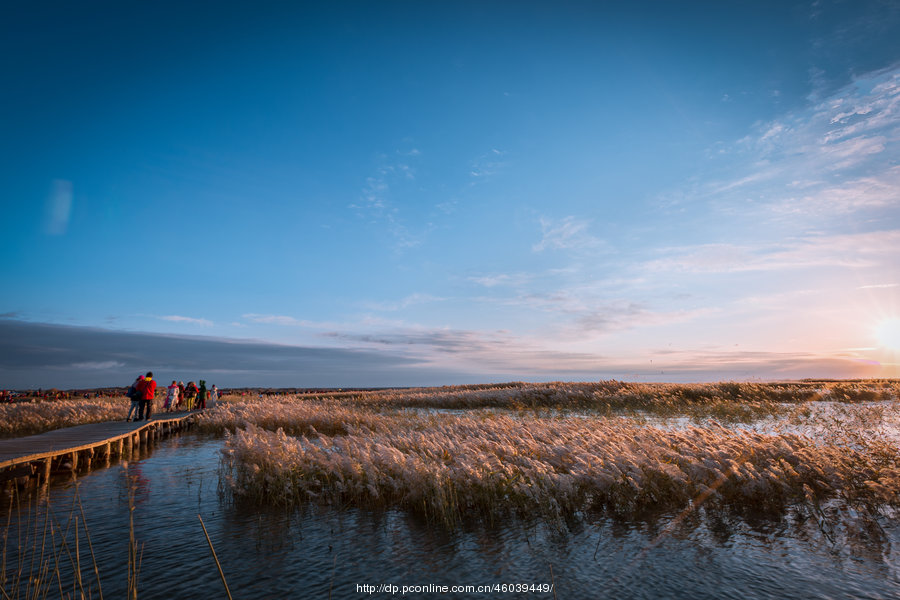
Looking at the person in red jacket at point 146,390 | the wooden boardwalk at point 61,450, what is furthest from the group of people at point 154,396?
the wooden boardwalk at point 61,450

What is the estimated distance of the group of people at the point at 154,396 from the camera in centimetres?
2564

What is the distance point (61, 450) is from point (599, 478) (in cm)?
1461

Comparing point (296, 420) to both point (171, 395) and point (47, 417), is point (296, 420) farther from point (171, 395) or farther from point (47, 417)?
point (171, 395)

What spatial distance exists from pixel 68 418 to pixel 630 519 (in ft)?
106

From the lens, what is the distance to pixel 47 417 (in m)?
27.4

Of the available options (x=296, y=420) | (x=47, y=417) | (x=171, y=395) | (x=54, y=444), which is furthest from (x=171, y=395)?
(x=54, y=444)

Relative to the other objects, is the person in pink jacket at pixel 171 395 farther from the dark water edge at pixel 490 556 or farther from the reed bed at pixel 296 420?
the dark water edge at pixel 490 556

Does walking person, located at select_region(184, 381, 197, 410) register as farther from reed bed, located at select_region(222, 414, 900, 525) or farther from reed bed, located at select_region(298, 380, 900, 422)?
reed bed, located at select_region(222, 414, 900, 525)

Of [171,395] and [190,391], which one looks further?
[190,391]

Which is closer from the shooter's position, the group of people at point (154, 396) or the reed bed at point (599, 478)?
the reed bed at point (599, 478)

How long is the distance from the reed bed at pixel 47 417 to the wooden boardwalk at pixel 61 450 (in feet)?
23.6

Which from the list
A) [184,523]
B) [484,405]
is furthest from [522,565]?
[484,405]

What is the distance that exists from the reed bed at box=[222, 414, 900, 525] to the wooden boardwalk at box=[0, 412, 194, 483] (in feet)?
19.7

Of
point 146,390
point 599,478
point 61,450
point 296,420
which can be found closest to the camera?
point 599,478
